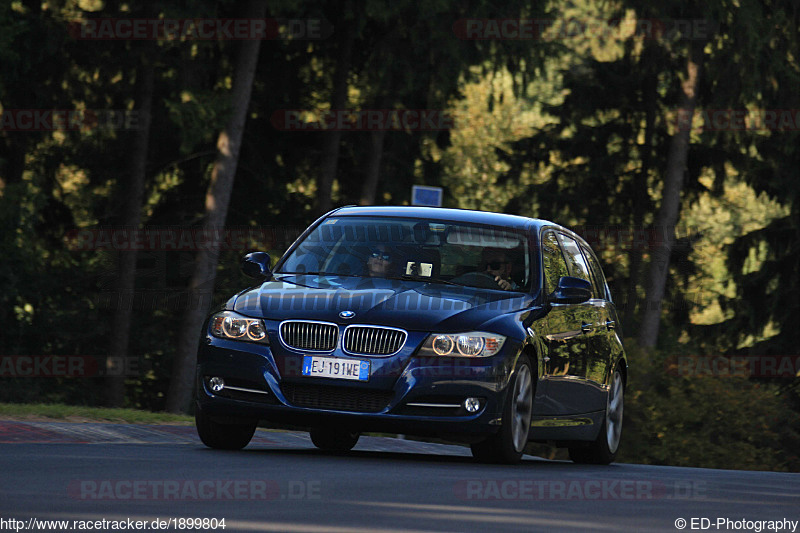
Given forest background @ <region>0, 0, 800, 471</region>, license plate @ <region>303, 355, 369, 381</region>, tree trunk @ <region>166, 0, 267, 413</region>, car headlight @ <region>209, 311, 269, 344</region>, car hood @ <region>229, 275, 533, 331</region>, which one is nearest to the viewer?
license plate @ <region>303, 355, 369, 381</region>

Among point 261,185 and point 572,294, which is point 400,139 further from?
point 572,294

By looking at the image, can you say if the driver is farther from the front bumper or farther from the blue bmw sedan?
the front bumper

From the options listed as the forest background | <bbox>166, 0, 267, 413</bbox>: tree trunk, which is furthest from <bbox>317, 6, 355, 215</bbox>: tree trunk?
<bbox>166, 0, 267, 413</bbox>: tree trunk

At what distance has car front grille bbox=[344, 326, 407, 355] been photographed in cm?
1138

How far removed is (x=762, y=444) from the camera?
30641 millimetres

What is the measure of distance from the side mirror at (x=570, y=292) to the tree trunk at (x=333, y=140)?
21410 mm

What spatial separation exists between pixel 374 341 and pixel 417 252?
1.56 meters

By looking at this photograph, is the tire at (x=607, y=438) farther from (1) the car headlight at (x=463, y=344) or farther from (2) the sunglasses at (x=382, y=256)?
(1) the car headlight at (x=463, y=344)

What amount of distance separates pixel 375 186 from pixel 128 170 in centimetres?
511

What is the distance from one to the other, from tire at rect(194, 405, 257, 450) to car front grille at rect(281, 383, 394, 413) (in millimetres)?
890

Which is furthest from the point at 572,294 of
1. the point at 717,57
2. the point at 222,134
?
the point at 717,57

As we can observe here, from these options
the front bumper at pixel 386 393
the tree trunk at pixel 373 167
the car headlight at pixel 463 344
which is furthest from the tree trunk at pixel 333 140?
the car headlight at pixel 463 344

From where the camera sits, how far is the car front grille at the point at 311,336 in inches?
450

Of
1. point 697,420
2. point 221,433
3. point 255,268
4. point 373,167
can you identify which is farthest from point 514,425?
point 373,167
